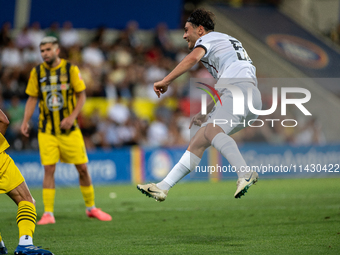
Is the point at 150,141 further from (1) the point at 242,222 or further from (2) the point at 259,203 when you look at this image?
(1) the point at 242,222

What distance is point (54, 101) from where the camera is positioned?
7277 mm

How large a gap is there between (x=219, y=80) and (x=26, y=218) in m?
2.32

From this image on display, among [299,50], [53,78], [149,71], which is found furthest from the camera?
[299,50]

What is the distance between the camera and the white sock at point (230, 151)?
Answer: 498cm

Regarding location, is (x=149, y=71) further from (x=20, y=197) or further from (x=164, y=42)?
(x=20, y=197)

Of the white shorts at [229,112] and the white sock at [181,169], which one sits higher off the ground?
the white shorts at [229,112]

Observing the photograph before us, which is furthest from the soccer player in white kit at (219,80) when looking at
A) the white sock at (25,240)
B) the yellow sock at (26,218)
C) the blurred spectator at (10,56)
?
the blurred spectator at (10,56)

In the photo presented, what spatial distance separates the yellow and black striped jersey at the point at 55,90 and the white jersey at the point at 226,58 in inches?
102

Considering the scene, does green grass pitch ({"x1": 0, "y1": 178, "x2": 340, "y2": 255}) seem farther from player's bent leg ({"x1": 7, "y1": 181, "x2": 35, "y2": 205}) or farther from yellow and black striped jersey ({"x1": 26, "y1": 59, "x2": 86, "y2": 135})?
yellow and black striped jersey ({"x1": 26, "y1": 59, "x2": 86, "y2": 135})

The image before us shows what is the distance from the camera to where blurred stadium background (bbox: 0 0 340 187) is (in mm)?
13773

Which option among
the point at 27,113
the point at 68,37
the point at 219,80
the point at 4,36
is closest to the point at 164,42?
the point at 68,37

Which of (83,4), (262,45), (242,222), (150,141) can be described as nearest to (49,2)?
(83,4)

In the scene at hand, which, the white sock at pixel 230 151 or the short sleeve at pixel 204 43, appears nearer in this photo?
the white sock at pixel 230 151

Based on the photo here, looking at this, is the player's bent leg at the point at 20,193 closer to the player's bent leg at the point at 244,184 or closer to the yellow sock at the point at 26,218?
the yellow sock at the point at 26,218
